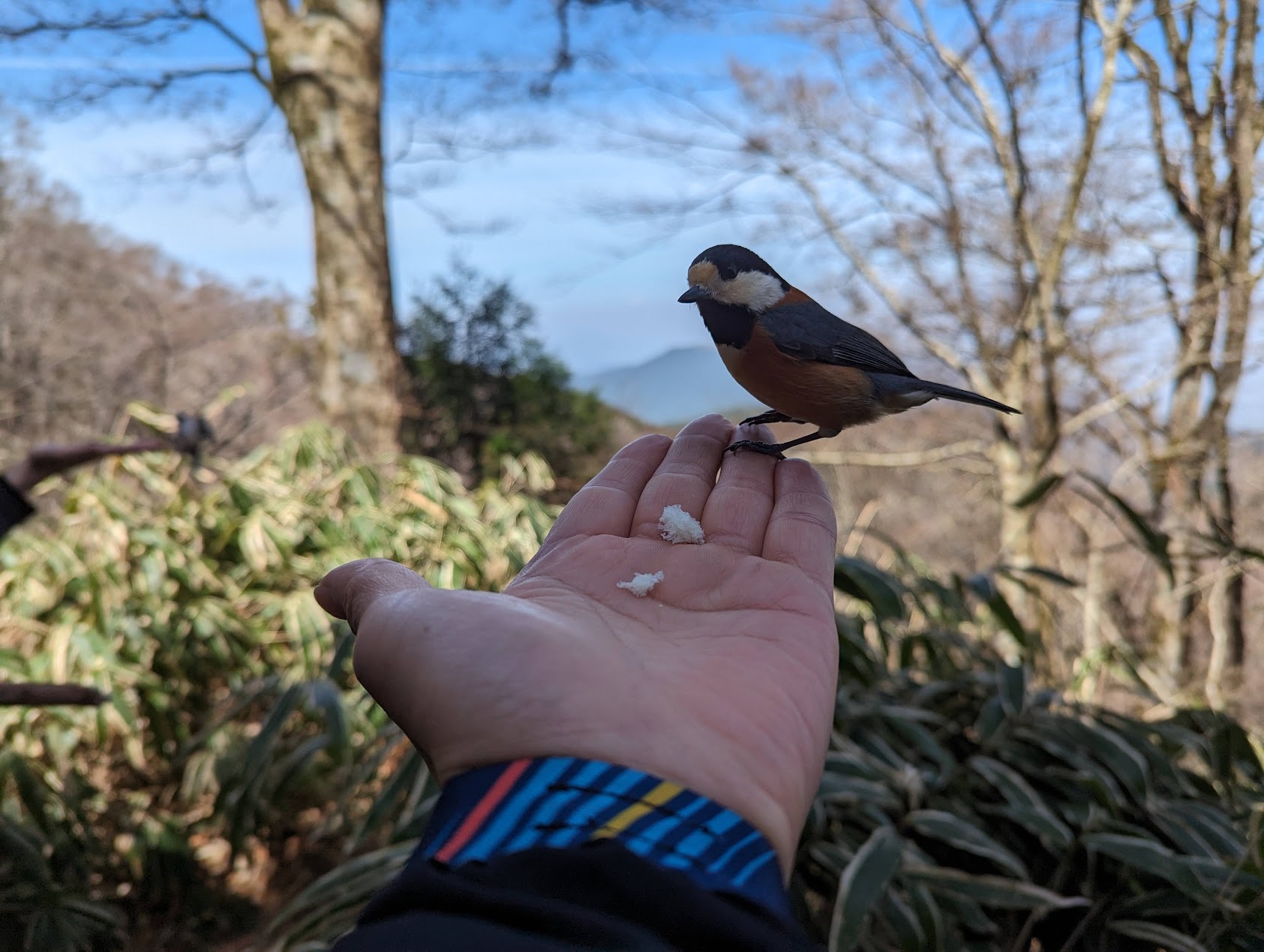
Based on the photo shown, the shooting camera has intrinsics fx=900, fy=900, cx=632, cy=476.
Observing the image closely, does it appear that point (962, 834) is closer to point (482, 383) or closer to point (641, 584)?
point (641, 584)

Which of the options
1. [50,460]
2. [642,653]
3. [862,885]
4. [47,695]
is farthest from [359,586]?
[50,460]

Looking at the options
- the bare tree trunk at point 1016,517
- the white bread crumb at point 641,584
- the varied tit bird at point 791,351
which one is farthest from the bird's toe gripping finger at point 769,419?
the bare tree trunk at point 1016,517

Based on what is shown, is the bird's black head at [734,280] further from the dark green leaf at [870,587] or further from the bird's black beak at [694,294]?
the dark green leaf at [870,587]

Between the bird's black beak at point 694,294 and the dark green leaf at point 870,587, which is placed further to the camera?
the dark green leaf at point 870,587

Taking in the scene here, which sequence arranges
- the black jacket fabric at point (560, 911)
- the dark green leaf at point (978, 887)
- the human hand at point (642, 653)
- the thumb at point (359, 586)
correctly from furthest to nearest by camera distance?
1. the dark green leaf at point (978, 887)
2. the thumb at point (359, 586)
3. the human hand at point (642, 653)
4. the black jacket fabric at point (560, 911)

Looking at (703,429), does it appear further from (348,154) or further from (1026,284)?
(1026,284)

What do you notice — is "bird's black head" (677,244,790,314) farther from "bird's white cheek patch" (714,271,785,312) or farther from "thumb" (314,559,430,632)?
"thumb" (314,559,430,632)
